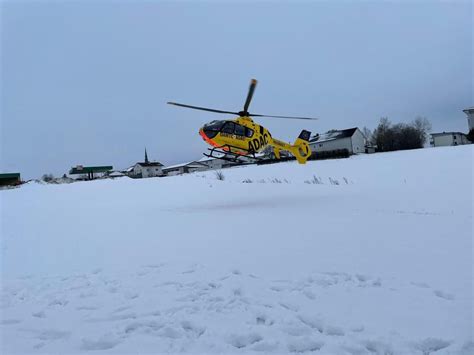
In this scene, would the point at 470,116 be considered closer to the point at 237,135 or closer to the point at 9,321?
the point at 237,135

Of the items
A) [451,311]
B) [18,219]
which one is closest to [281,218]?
[451,311]

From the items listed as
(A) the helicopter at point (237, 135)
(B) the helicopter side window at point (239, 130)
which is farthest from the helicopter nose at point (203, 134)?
(B) the helicopter side window at point (239, 130)

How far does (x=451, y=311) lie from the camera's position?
3355 mm

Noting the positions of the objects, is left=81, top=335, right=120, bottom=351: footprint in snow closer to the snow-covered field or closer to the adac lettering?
the snow-covered field

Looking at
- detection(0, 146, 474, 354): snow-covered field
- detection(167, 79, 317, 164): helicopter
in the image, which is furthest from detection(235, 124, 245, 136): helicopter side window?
detection(0, 146, 474, 354): snow-covered field

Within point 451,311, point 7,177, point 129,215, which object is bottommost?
point 451,311

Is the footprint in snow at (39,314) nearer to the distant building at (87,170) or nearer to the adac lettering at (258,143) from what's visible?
the adac lettering at (258,143)

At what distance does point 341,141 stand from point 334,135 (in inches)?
113

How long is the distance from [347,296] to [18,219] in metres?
12.4

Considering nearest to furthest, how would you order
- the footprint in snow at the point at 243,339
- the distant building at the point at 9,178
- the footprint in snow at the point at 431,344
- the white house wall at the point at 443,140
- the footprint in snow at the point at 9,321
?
the footprint in snow at the point at 431,344
the footprint in snow at the point at 243,339
the footprint in snow at the point at 9,321
the distant building at the point at 9,178
the white house wall at the point at 443,140

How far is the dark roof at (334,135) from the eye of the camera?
5168 centimetres

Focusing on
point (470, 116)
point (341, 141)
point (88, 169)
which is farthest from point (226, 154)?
point (88, 169)

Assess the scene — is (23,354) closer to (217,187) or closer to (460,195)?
(460,195)

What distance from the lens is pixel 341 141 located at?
5194cm
